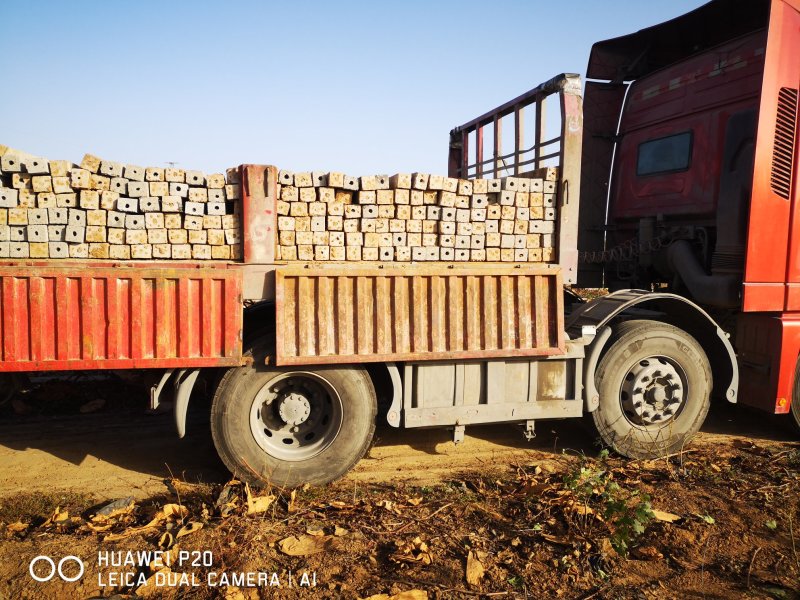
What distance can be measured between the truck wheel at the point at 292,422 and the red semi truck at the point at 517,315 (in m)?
0.02

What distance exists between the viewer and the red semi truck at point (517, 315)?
4.14m

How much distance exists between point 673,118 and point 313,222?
14.1 ft

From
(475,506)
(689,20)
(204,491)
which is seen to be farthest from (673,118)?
(204,491)

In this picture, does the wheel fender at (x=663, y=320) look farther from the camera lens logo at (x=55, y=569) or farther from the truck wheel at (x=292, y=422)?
the camera lens logo at (x=55, y=569)

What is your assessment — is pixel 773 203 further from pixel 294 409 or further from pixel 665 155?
pixel 294 409

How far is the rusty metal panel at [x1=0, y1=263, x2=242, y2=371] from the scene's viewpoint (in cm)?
393

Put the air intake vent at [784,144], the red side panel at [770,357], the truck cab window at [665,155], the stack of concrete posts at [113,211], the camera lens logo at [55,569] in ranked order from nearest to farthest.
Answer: the camera lens logo at [55,569], the stack of concrete posts at [113,211], the air intake vent at [784,144], the red side panel at [770,357], the truck cab window at [665,155]

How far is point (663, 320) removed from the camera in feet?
18.4

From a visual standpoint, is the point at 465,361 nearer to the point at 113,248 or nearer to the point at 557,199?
the point at 557,199

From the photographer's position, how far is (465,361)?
4734mm

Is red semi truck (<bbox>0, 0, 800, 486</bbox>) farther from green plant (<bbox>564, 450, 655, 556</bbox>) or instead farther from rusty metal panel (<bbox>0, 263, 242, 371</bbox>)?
green plant (<bbox>564, 450, 655, 556</bbox>)

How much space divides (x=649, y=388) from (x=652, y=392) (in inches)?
2.0

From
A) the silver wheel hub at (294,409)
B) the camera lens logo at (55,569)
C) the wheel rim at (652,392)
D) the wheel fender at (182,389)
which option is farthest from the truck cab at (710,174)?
the camera lens logo at (55,569)

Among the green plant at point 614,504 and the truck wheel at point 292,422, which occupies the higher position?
the truck wheel at point 292,422
